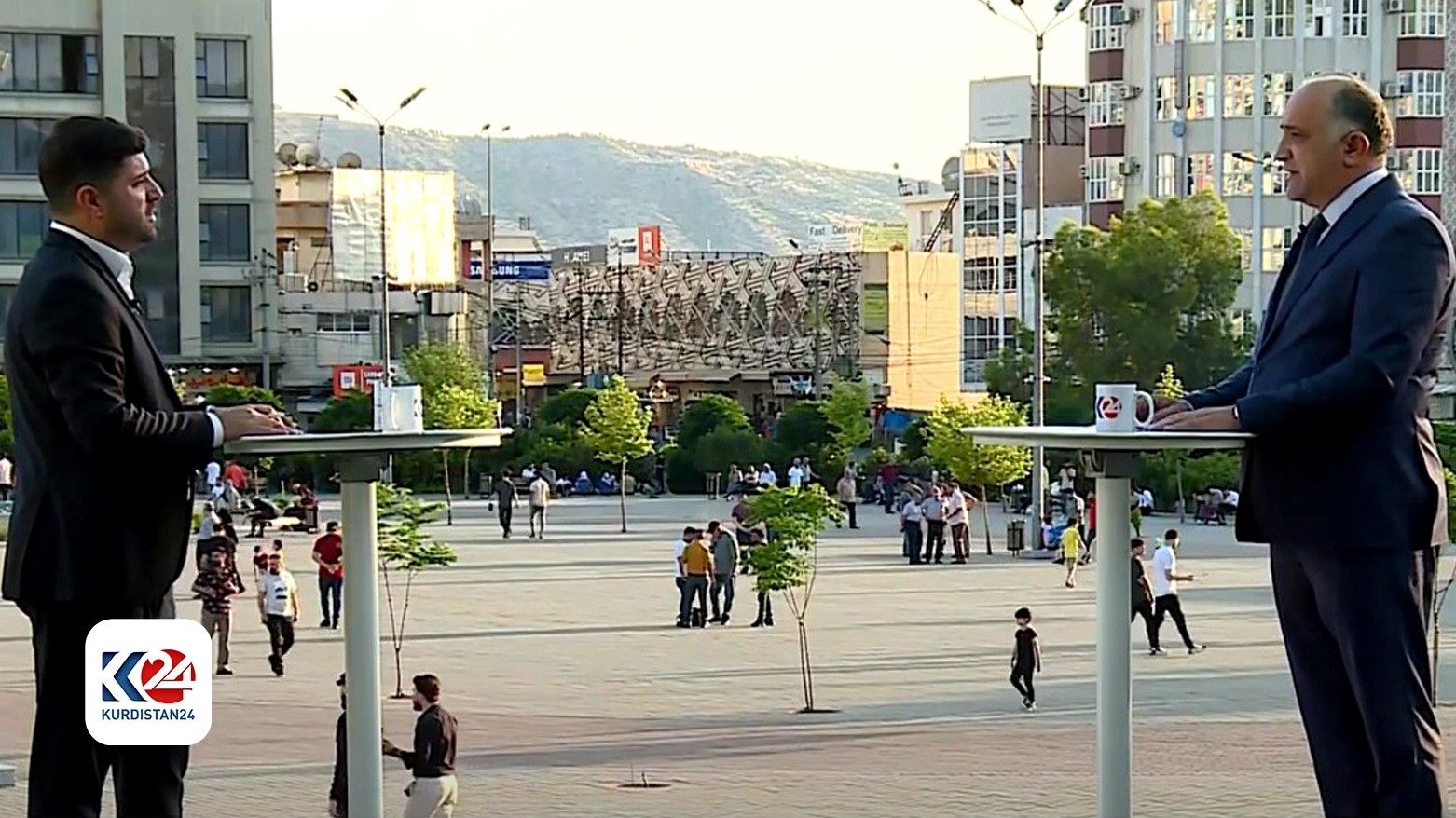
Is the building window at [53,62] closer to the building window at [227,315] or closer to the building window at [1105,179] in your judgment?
the building window at [227,315]

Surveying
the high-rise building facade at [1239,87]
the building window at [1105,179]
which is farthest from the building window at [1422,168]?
the building window at [1105,179]

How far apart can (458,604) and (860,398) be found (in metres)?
37.0

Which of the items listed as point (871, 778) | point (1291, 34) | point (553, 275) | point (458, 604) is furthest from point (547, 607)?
point (553, 275)

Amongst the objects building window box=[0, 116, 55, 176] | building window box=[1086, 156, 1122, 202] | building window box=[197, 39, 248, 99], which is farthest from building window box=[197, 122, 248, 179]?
building window box=[1086, 156, 1122, 202]

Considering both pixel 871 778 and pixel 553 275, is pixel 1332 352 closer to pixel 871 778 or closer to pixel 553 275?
pixel 871 778

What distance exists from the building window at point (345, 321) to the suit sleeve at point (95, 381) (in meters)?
86.9

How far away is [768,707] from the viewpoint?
2244 cm

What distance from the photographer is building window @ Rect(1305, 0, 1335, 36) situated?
276 feet

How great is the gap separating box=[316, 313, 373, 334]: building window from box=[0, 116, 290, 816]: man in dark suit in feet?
284

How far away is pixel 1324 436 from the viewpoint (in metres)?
5.09

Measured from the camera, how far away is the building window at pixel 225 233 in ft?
257

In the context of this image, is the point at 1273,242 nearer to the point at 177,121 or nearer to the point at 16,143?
the point at 177,121

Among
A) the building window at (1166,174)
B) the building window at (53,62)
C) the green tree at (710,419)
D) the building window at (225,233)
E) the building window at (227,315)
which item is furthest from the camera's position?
the building window at (1166,174)

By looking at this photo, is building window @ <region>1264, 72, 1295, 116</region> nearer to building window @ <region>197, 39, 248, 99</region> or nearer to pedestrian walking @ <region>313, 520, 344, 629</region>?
building window @ <region>197, 39, 248, 99</region>
